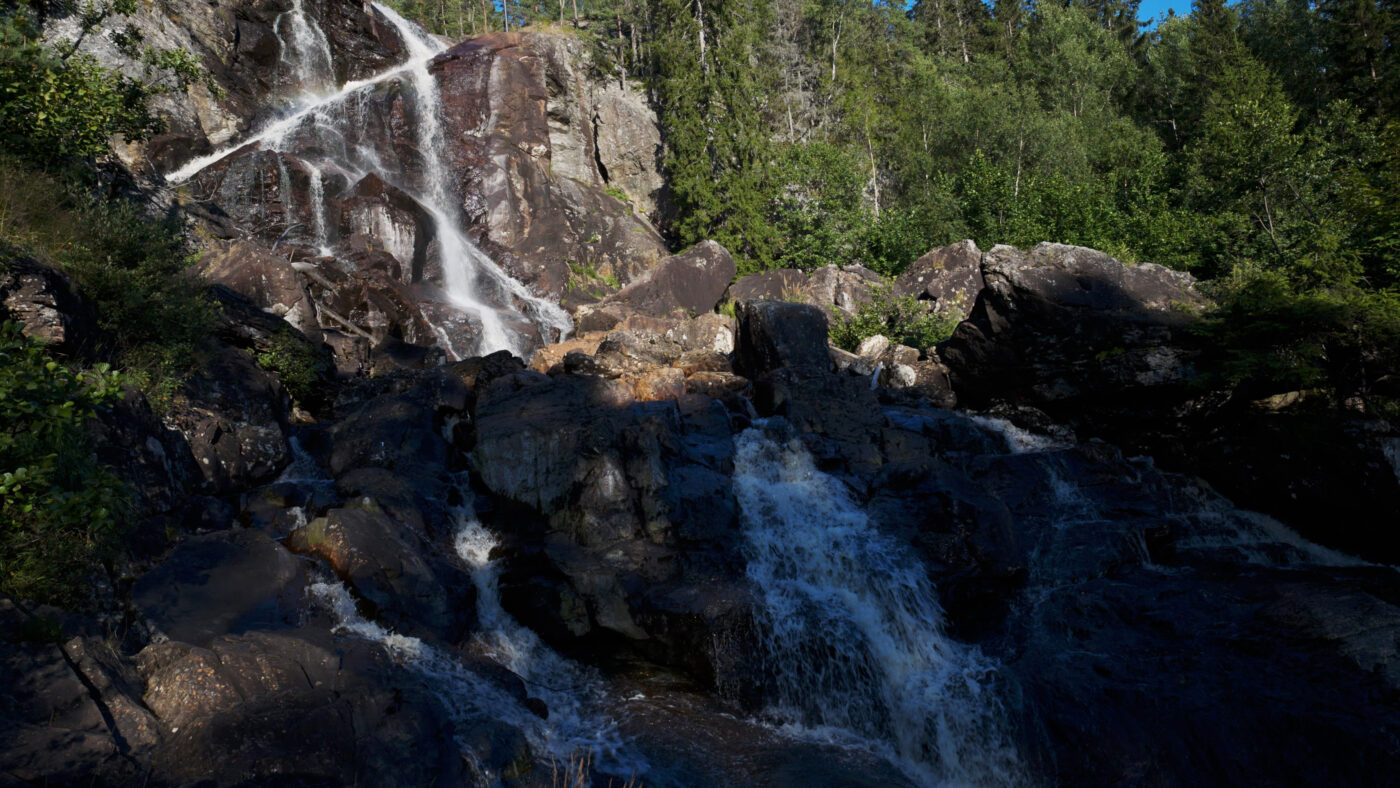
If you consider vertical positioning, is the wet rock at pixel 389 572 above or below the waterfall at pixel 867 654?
above

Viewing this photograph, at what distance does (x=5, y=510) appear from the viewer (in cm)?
621

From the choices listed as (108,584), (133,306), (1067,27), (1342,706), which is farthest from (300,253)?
(1067,27)

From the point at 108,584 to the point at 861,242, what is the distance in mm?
33281

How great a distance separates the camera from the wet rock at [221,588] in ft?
26.3

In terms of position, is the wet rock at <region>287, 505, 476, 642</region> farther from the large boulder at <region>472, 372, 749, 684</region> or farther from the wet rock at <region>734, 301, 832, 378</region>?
the wet rock at <region>734, 301, 832, 378</region>

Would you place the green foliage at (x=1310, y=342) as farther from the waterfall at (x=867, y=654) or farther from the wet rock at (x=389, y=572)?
the wet rock at (x=389, y=572)

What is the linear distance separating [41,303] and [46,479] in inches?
195

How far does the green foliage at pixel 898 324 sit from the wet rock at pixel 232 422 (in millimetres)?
18805

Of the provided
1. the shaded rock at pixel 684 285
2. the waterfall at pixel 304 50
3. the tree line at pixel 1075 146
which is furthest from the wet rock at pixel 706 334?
the waterfall at pixel 304 50

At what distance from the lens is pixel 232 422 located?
533 inches

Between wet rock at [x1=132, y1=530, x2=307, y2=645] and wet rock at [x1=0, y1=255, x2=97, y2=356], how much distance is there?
3.30m

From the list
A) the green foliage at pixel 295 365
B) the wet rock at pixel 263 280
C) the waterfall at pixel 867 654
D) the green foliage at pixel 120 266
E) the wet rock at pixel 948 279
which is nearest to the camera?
the waterfall at pixel 867 654

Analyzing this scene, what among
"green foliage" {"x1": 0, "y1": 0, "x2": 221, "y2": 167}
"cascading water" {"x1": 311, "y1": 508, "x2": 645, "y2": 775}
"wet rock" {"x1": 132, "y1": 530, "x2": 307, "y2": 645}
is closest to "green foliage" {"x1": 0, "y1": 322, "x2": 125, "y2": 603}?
"wet rock" {"x1": 132, "y1": 530, "x2": 307, "y2": 645}

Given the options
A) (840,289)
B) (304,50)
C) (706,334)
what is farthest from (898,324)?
(304,50)
